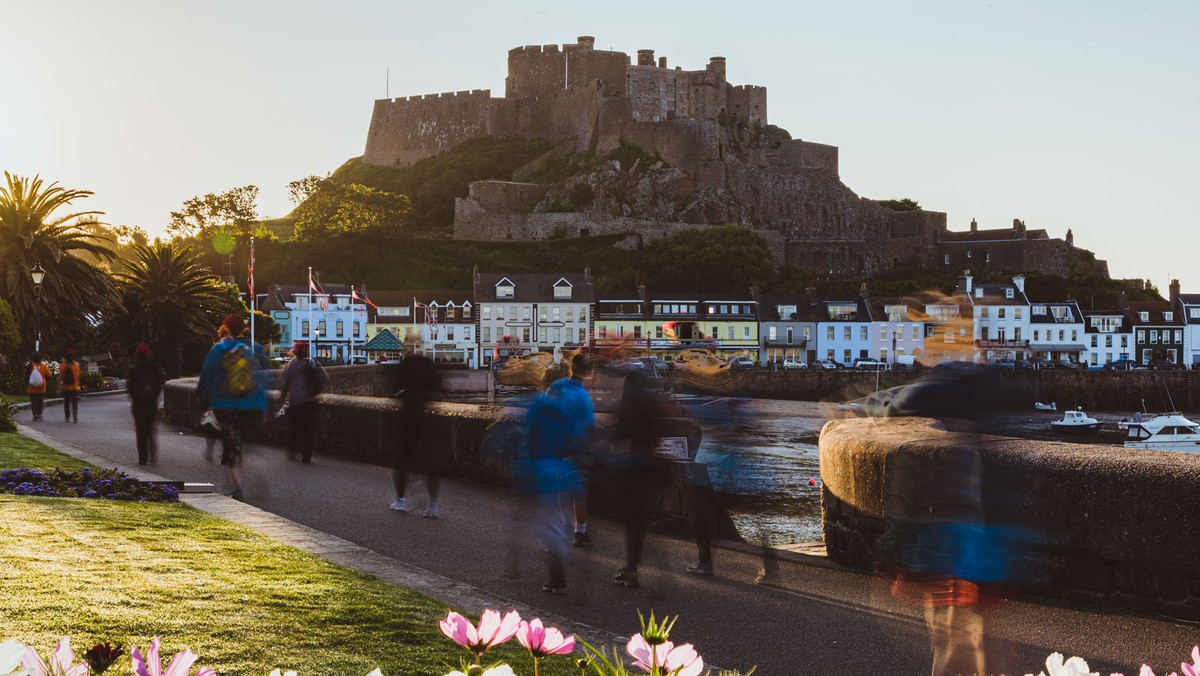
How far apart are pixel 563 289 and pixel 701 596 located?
8510 cm

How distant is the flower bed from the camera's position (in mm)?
10195

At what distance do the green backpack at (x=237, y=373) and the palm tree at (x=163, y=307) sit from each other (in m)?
34.8

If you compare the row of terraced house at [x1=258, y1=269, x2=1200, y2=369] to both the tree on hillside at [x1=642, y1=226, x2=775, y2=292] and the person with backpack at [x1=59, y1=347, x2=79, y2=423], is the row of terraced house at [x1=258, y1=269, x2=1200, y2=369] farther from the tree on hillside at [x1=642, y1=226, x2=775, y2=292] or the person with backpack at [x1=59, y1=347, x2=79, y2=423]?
the person with backpack at [x1=59, y1=347, x2=79, y2=423]

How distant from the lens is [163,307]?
45031 mm

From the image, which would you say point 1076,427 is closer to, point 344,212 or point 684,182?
point 684,182

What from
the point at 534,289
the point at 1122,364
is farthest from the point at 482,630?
the point at 1122,364

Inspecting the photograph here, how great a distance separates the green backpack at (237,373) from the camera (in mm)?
12164

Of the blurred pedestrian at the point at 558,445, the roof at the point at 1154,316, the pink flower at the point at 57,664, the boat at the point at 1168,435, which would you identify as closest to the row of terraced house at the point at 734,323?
the roof at the point at 1154,316

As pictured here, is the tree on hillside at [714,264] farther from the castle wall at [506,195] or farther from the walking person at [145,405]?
the walking person at [145,405]

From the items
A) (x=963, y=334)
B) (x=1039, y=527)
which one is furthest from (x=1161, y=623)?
(x=963, y=334)

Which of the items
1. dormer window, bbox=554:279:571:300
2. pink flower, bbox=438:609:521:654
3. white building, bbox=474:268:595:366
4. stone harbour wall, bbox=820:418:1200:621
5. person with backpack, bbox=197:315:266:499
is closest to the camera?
pink flower, bbox=438:609:521:654

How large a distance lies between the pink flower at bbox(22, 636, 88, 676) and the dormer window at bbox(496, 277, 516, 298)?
9113 cm

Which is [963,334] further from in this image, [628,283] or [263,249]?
[263,249]

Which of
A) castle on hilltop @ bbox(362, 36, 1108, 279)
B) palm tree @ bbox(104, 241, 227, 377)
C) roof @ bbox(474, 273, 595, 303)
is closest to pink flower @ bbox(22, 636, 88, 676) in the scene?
palm tree @ bbox(104, 241, 227, 377)
